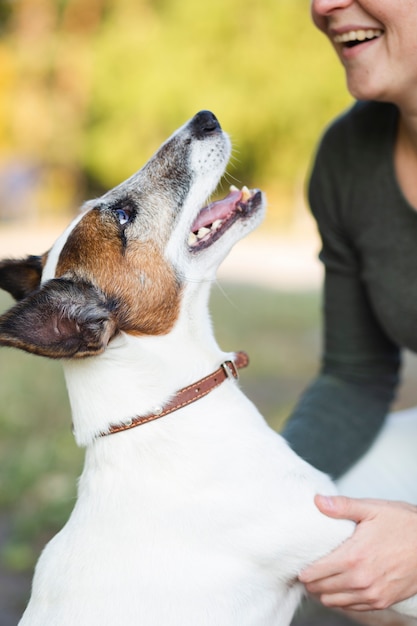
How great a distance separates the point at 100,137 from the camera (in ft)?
66.9

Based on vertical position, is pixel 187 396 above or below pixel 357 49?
below

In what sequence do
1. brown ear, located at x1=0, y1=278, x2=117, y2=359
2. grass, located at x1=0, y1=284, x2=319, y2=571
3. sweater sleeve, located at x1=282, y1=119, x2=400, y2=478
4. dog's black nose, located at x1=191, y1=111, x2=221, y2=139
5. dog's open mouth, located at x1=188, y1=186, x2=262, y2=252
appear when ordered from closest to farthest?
brown ear, located at x1=0, y1=278, x2=117, y2=359, dog's open mouth, located at x1=188, y1=186, x2=262, y2=252, dog's black nose, located at x1=191, y1=111, x2=221, y2=139, sweater sleeve, located at x1=282, y1=119, x2=400, y2=478, grass, located at x1=0, y1=284, x2=319, y2=571

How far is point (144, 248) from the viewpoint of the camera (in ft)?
7.80

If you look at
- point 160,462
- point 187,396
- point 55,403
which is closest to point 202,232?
point 187,396

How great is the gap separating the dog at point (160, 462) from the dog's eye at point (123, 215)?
59 mm

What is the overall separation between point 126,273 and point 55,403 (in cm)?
315

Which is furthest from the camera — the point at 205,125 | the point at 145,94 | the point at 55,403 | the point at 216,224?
the point at 145,94

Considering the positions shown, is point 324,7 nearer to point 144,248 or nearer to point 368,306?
point 144,248

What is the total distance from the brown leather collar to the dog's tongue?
1.50ft

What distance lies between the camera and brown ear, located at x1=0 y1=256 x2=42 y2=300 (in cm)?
247

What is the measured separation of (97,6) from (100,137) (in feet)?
10.8

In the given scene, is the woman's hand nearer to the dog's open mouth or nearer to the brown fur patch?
the brown fur patch

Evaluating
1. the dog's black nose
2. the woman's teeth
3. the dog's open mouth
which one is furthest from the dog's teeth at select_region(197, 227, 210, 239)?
the woman's teeth

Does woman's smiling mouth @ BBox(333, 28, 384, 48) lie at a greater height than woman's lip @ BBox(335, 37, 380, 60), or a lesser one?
greater
